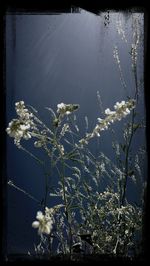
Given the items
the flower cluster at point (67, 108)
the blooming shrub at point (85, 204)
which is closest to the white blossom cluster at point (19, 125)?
the blooming shrub at point (85, 204)

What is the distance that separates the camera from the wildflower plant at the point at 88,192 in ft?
7.23

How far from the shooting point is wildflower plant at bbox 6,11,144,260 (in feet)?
7.23

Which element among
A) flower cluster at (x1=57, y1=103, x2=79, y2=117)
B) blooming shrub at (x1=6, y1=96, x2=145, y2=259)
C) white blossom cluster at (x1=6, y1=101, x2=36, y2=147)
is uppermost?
flower cluster at (x1=57, y1=103, x2=79, y2=117)

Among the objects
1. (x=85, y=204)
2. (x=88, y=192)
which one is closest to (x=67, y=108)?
(x=88, y=192)

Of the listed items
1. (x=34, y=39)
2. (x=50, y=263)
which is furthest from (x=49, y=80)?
(x=50, y=263)

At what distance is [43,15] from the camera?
2.26m

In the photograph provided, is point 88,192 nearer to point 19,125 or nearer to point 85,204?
point 85,204

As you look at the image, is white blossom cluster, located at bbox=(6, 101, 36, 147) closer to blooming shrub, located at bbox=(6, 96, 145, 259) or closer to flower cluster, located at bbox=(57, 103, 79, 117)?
blooming shrub, located at bbox=(6, 96, 145, 259)

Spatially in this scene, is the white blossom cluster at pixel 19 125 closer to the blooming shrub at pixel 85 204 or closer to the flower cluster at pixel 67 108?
the blooming shrub at pixel 85 204

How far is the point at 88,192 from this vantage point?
233 centimetres

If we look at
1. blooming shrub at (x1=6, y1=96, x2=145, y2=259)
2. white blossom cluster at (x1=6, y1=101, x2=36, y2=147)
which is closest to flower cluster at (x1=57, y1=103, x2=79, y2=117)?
blooming shrub at (x1=6, y1=96, x2=145, y2=259)

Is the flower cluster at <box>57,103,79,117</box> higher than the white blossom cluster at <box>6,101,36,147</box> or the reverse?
higher

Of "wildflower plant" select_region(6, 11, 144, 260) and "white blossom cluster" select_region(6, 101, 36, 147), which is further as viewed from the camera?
"wildflower plant" select_region(6, 11, 144, 260)

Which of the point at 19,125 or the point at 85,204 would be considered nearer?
the point at 19,125
